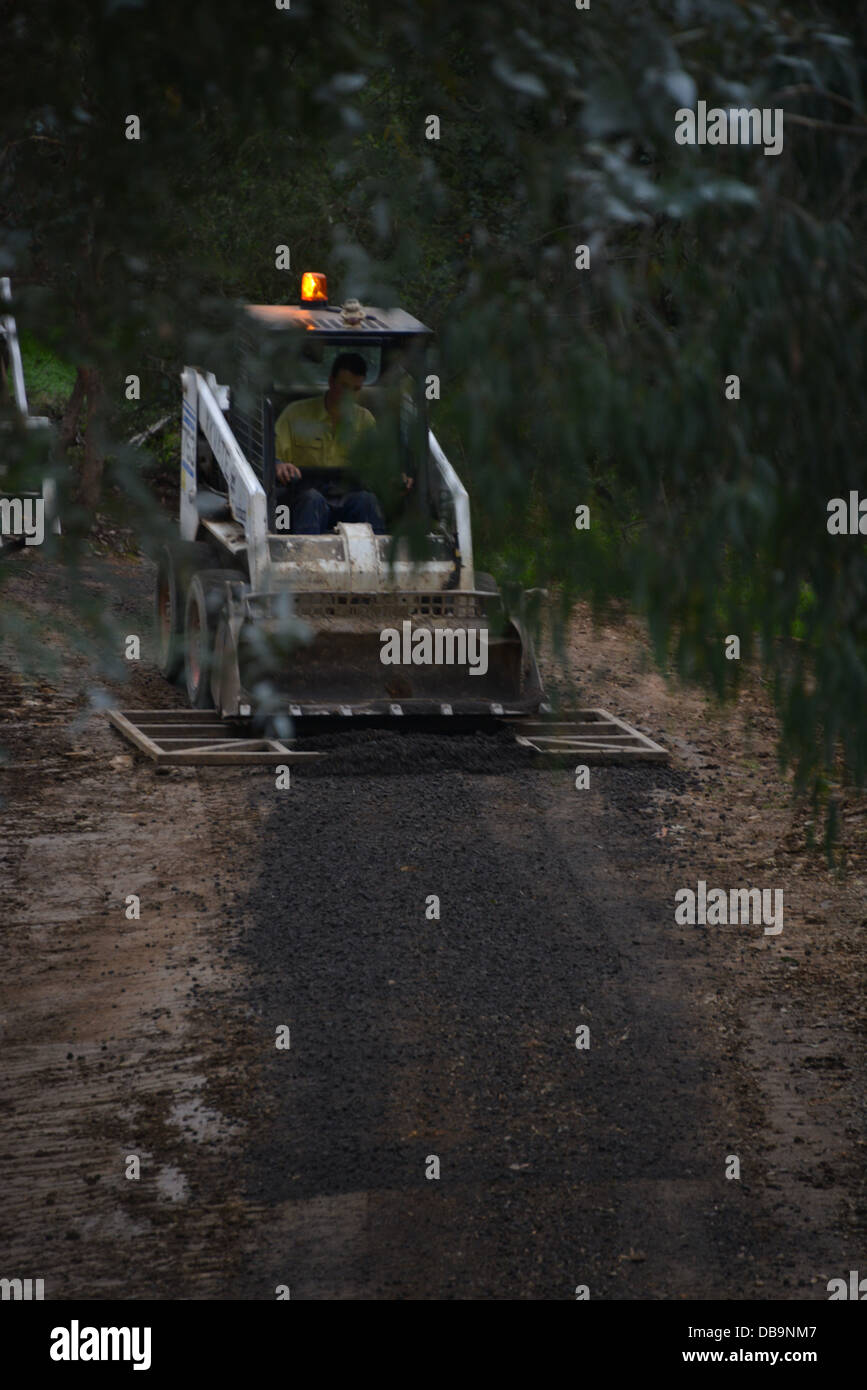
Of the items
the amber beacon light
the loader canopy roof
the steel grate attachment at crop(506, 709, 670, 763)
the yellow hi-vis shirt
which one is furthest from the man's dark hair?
the steel grate attachment at crop(506, 709, 670, 763)

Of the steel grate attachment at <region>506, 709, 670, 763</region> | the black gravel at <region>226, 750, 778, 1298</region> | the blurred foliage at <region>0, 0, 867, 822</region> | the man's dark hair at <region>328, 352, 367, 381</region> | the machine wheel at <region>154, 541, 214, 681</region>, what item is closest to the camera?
the blurred foliage at <region>0, 0, 867, 822</region>

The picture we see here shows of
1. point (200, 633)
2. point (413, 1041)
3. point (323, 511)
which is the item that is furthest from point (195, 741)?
point (413, 1041)

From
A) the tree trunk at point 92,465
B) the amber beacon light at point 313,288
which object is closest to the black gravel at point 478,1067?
the tree trunk at point 92,465

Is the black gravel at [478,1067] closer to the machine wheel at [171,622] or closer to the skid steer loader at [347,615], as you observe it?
the skid steer loader at [347,615]

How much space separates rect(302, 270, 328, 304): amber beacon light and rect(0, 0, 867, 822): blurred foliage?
7168 mm

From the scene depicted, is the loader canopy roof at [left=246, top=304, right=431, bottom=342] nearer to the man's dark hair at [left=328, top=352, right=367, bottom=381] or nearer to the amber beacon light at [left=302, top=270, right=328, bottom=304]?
the amber beacon light at [left=302, top=270, right=328, bottom=304]

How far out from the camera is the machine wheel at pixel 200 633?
33.1ft

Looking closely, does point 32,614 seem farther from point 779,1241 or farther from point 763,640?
point 779,1241

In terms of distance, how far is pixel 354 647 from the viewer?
10375mm

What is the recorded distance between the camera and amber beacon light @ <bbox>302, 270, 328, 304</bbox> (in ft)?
32.8

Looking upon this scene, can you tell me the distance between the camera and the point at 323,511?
10820mm

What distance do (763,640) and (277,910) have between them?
4885 mm

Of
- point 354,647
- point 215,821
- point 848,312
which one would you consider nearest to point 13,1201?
point 848,312

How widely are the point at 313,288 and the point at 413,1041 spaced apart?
240 inches
